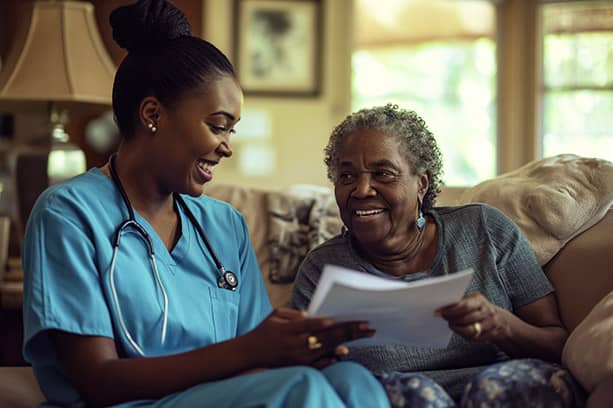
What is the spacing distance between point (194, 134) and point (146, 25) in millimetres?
246

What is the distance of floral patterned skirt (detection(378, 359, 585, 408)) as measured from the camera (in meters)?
1.55

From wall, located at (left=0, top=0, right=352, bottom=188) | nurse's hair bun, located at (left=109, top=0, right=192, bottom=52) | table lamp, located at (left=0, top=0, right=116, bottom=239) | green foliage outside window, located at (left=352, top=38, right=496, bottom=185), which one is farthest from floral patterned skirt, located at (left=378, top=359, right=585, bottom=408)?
green foliage outside window, located at (left=352, top=38, right=496, bottom=185)

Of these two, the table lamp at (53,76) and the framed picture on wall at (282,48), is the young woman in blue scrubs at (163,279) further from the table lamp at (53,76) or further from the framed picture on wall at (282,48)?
the framed picture on wall at (282,48)

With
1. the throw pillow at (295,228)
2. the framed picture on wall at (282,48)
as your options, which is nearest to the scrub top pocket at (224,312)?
the throw pillow at (295,228)

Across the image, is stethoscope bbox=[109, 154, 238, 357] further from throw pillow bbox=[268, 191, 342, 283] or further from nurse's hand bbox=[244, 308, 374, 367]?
throw pillow bbox=[268, 191, 342, 283]

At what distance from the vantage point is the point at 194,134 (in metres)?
1.60

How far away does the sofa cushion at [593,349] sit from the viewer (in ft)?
5.06

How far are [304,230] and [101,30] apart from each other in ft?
12.7

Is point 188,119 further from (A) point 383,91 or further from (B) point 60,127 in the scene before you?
(A) point 383,91

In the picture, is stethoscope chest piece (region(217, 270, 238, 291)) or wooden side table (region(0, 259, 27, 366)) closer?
stethoscope chest piece (region(217, 270, 238, 291))

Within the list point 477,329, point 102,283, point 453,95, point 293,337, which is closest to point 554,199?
point 477,329

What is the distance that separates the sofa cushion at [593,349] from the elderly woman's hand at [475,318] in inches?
5.2

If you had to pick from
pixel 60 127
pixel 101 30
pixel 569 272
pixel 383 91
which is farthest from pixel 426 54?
pixel 569 272

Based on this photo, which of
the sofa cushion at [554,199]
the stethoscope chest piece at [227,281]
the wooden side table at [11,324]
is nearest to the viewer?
the stethoscope chest piece at [227,281]
